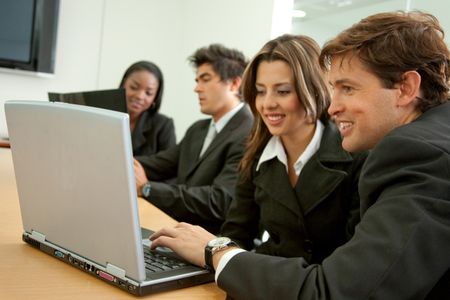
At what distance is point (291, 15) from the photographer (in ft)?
10.9

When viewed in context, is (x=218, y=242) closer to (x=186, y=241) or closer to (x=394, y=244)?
(x=186, y=241)

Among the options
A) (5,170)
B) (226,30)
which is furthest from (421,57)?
(226,30)

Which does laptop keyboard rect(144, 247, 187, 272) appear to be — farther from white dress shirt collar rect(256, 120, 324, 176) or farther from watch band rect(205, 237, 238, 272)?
white dress shirt collar rect(256, 120, 324, 176)

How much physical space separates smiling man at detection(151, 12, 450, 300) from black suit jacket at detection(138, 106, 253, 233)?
0.92 m

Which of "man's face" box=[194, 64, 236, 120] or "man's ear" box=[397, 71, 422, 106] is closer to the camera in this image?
"man's ear" box=[397, 71, 422, 106]

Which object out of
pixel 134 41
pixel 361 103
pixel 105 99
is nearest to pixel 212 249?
pixel 361 103

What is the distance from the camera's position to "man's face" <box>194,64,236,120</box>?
7.96 feet

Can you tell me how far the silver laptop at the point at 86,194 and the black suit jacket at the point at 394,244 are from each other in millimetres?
172

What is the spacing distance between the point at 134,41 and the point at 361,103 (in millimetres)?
3476

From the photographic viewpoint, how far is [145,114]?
3020 mm

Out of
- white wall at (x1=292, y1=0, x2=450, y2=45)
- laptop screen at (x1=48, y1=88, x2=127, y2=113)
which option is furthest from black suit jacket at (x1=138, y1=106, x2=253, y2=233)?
white wall at (x1=292, y1=0, x2=450, y2=45)

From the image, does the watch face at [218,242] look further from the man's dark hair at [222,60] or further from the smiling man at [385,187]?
the man's dark hair at [222,60]

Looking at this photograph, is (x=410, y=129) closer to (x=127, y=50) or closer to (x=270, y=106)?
(x=270, y=106)

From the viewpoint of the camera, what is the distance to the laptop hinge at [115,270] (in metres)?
0.83
